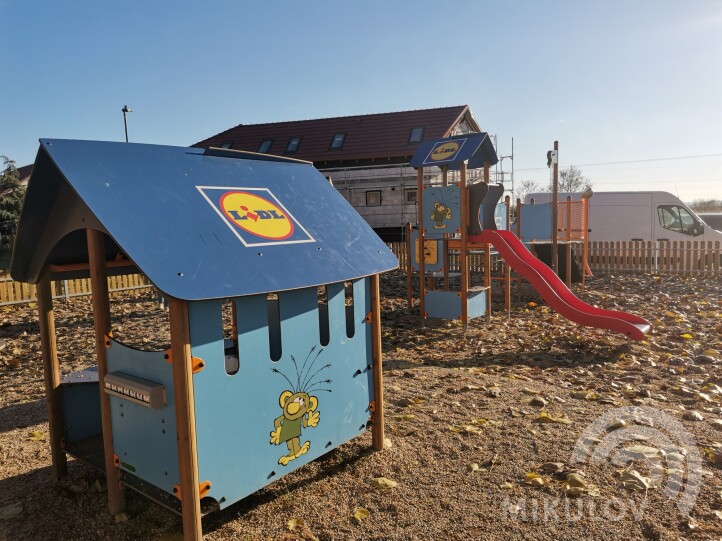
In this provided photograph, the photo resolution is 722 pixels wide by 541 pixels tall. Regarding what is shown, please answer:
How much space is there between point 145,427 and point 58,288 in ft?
33.8

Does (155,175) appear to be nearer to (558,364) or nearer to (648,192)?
(558,364)

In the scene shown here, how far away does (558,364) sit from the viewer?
5941mm

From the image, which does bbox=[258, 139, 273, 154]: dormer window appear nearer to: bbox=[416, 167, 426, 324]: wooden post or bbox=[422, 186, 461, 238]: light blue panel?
bbox=[416, 167, 426, 324]: wooden post

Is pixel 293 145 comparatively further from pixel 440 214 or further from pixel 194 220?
pixel 194 220

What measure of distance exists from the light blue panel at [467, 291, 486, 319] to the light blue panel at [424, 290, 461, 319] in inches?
6.6

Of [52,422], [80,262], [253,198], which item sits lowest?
[52,422]

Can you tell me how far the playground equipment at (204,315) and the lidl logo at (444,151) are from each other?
17.3 feet

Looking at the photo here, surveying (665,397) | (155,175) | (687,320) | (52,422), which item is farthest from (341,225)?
(687,320)

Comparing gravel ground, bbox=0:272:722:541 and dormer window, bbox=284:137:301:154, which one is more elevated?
dormer window, bbox=284:137:301:154

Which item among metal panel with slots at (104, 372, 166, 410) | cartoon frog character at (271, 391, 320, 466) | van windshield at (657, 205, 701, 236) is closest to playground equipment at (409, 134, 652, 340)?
cartoon frog character at (271, 391, 320, 466)

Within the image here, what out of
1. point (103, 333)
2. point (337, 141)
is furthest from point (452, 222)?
point (337, 141)

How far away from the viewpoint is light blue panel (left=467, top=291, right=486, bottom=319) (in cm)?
801

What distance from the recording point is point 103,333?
2.92 m

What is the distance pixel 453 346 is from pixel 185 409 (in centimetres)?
490
